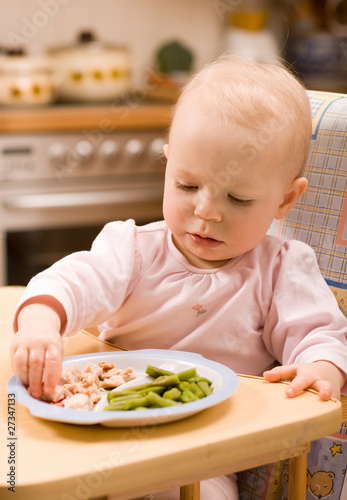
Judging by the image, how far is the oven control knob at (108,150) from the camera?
2.40 meters

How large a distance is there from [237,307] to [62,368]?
0.30 m

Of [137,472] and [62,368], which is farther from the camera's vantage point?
[62,368]

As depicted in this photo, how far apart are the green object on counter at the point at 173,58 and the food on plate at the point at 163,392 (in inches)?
91.3

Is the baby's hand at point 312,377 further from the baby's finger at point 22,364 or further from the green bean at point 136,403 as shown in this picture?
the baby's finger at point 22,364

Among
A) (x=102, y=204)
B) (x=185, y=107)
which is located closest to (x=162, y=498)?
(x=185, y=107)

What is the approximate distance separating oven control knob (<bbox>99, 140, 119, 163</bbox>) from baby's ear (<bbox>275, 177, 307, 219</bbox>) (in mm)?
1397

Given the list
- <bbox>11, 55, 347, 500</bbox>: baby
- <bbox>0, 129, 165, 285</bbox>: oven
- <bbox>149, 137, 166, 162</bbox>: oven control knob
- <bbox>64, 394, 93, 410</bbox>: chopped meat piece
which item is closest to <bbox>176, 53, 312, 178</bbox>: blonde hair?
<bbox>11, 55, 347, 500</bbox>: baby

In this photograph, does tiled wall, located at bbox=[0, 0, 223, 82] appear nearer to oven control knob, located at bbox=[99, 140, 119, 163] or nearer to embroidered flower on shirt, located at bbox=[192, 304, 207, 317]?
oven control knob, located at bbox=[99, 140, 119, 163]

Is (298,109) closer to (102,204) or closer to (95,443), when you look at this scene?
(95,443)

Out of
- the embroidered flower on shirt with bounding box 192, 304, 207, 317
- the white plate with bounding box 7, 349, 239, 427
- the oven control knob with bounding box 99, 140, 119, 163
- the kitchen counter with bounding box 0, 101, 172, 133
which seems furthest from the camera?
the oven control knob with bounding box 99, 140, 119, 163

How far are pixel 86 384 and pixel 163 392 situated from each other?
0.31 feet

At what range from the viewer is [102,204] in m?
2.42

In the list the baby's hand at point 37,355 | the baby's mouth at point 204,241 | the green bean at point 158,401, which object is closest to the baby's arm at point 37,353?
the baby's hand at point 37,355

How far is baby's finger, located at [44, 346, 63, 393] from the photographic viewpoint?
0.76 metres
